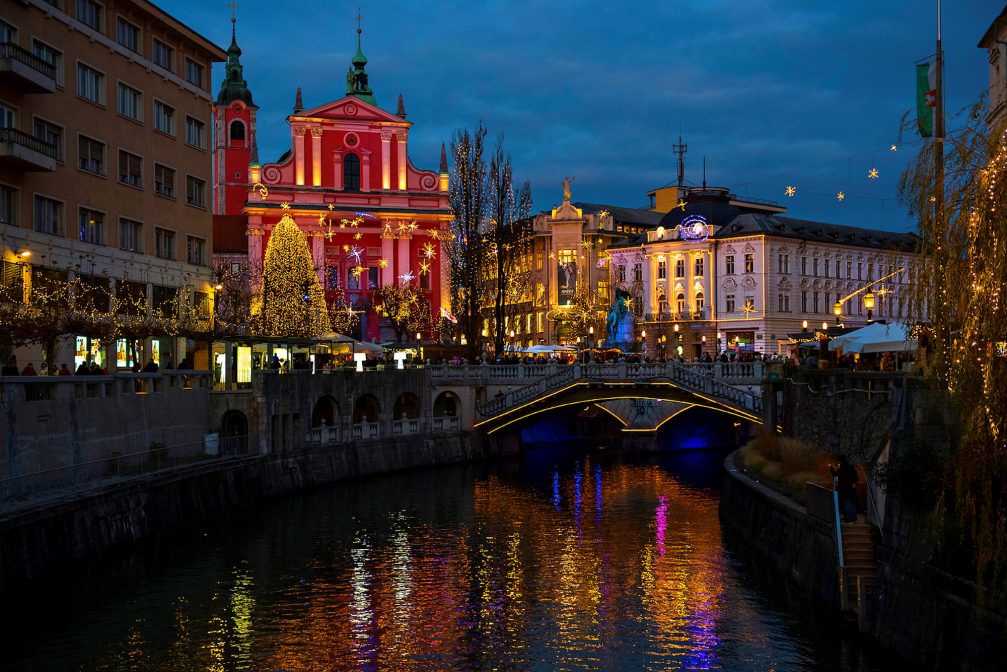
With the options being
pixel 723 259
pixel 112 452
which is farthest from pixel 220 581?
pixel 723 259

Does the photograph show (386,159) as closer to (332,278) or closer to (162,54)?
(332,278)

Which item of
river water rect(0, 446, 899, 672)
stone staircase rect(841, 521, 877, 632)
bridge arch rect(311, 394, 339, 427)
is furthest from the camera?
bridge arch rect(311, 394, 339, 427)

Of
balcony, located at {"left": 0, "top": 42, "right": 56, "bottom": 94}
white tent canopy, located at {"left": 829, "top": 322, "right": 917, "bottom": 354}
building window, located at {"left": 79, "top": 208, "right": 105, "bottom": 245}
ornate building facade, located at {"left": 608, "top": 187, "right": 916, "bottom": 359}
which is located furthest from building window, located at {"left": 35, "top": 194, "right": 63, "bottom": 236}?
ornate building facade, located at {"left": 608, "top": 187, "right": 916, "bottom": 359}

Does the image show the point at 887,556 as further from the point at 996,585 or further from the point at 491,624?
the point at 491,624

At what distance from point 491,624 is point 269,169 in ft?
263

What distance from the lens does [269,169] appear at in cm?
10694

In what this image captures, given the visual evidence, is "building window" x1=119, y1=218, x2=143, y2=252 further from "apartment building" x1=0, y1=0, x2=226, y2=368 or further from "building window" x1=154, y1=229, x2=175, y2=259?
"building window" x1=154, y1=229, x2=175, y2=259

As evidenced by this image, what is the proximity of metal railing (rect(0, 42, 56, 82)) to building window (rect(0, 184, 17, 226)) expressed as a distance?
491 cm

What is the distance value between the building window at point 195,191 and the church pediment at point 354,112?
41744 mm

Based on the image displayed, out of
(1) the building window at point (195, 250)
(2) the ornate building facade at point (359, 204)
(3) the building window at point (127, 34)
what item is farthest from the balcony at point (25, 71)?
(2) the ornate building facade at point (359, 204)

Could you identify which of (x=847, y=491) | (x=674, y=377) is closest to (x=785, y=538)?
(x=847, y=491)

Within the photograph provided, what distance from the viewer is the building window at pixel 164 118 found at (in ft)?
202

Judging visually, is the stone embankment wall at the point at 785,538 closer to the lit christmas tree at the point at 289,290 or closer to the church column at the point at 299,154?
the lit christmas tree at the point at 289,290

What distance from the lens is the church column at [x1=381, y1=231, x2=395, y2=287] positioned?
355 feet
